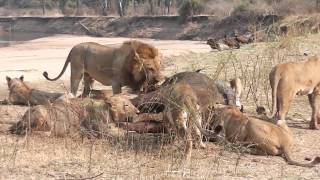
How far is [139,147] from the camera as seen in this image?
7.99m

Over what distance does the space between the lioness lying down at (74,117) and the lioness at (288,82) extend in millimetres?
2185

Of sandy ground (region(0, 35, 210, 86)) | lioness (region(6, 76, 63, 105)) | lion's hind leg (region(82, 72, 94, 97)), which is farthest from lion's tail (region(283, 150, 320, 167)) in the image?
sandy ground (region(0, 35, 210, 86))

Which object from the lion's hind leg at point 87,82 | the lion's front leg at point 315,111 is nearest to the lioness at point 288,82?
the lion's front leg at point 315,111

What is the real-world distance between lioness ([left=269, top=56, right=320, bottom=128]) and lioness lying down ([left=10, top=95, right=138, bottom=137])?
7.17ft

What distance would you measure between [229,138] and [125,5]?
254 ft

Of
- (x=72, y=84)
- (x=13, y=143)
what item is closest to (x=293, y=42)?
(x=72, y=84)

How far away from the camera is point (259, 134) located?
7.98 meters

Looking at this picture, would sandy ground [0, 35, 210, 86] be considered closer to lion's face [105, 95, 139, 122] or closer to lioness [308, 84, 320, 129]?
lion's face [105, 95, 139, 122]

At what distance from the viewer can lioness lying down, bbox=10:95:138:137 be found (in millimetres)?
8853

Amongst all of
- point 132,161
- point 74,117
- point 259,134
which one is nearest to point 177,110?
point 132,161

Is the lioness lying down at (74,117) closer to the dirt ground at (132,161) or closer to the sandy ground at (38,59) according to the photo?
the dirt ground at (132,161)

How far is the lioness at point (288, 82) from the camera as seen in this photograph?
9.44 m

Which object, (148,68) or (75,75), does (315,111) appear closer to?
(148,68)

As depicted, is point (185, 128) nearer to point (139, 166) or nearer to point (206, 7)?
point (139, 166)
